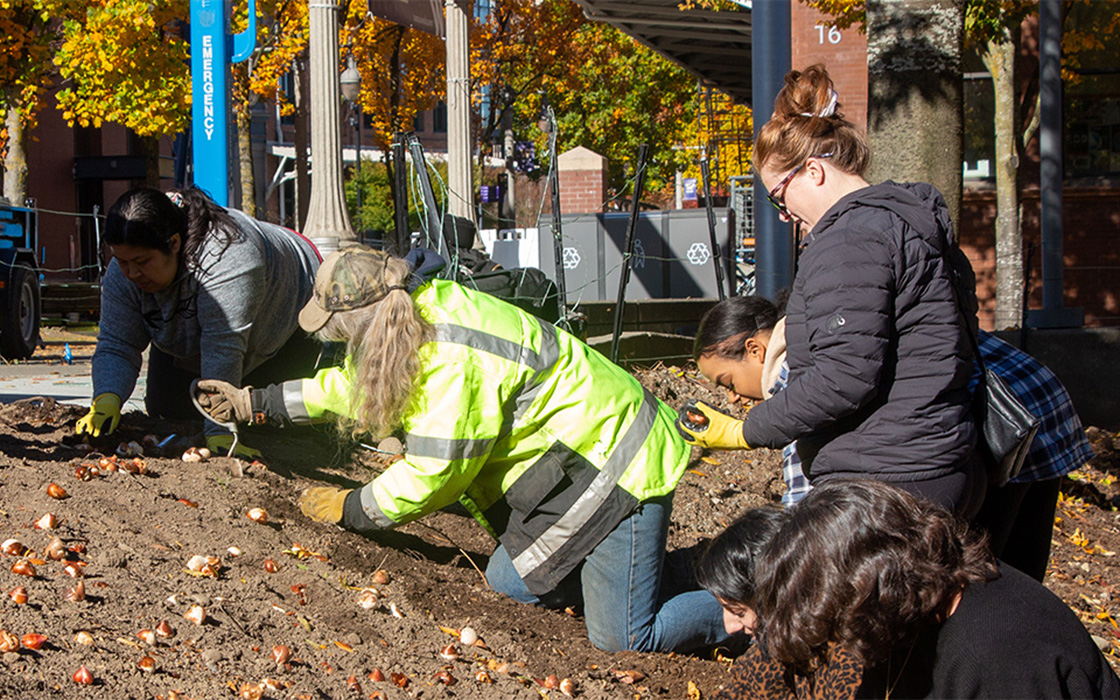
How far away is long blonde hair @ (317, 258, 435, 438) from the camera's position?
3012 mm

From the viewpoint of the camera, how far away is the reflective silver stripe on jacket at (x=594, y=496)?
11.1 ft

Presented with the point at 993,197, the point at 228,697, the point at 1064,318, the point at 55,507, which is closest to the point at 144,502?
the point at 55,507

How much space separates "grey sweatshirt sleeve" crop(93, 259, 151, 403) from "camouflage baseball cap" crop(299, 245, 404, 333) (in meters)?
1.69

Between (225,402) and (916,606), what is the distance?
9.19 feet

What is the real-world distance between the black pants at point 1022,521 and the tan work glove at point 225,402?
251cm

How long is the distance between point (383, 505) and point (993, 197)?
12203mm

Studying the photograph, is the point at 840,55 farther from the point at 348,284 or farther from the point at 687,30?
the point at 348,284

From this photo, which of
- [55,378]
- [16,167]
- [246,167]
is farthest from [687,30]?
[55,378]

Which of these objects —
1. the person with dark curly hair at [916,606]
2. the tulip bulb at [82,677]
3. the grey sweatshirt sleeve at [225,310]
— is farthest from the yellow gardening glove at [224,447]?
the person with dark curly hair at [916,606]

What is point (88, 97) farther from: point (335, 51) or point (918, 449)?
point (918, 449)

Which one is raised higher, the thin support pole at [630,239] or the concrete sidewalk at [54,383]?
the thin support pole at [630,239]

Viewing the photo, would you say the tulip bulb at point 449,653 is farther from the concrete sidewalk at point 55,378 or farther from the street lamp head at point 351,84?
the street lamp head at point 351,84

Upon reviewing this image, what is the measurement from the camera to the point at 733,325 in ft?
10.7

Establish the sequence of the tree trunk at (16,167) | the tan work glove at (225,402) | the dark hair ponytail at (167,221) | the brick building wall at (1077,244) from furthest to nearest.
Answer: the tree trunk at (16,167) < the brick building wall at (1077,244) < the dark hair ponytail at (167,221) < the tan work glove at (225,402)
